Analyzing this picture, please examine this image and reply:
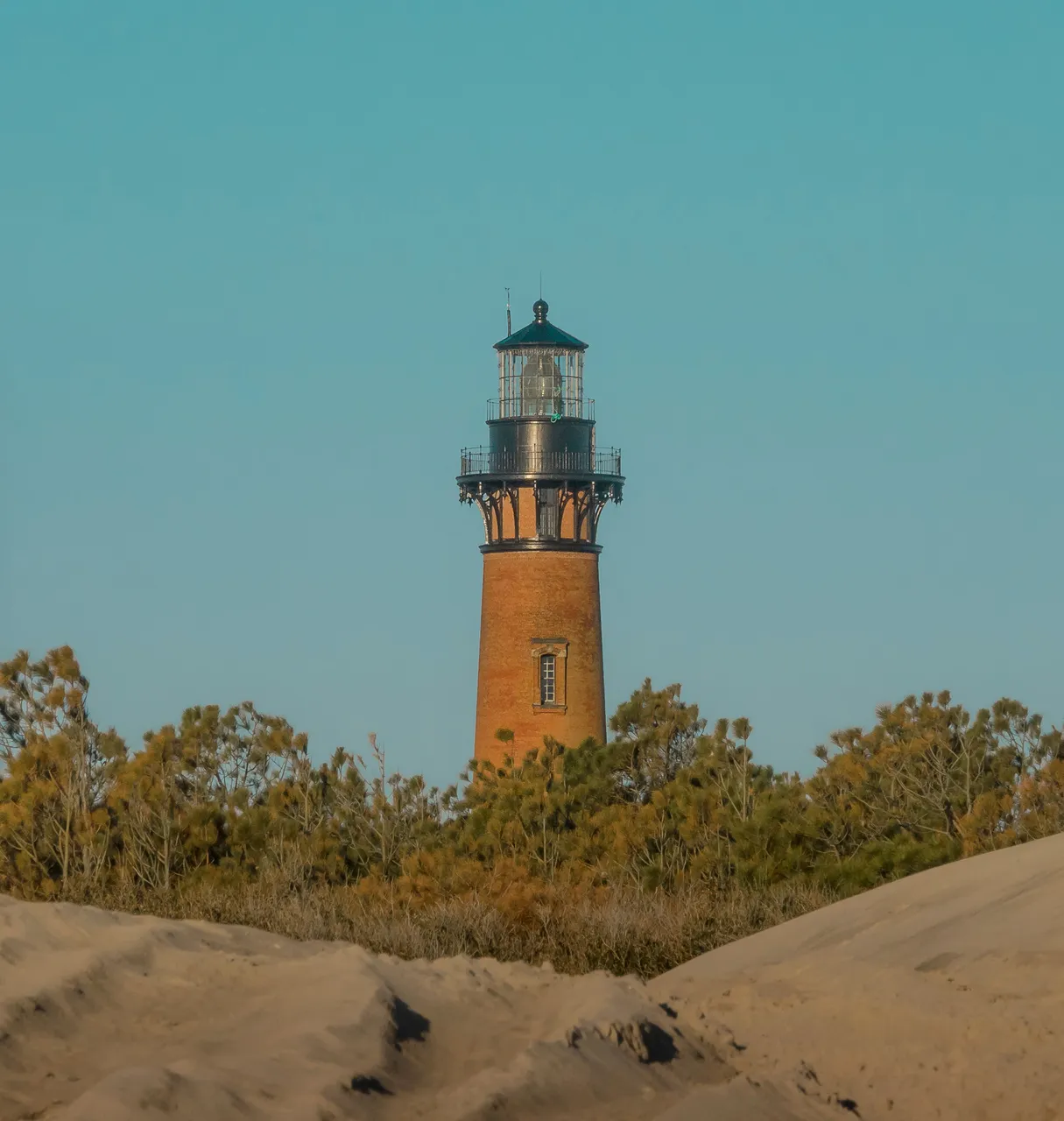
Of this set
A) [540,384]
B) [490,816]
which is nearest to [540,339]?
[540,384]

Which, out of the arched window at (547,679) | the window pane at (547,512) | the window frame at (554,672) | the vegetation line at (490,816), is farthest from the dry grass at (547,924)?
the window pane at (547,512)

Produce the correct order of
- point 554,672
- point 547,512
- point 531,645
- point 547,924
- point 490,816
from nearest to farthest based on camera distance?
point 547,924, point 490,816, point 531,645, point 554,672, point 547,512

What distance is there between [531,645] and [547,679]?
0.93 m

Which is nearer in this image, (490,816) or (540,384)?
(490,816)

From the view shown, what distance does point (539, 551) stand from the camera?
46875mm

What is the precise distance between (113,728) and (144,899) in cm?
628

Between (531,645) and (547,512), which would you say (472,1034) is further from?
(547,512)

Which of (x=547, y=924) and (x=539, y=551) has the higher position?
(x=539, y=551)

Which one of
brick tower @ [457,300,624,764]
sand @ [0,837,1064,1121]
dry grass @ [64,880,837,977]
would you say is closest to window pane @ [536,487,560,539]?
brick tower @ [457,300,624,764]

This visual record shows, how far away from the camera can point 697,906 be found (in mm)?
17891

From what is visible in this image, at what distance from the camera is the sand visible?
876cm

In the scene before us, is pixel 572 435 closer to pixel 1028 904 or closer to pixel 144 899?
pixel 144 899

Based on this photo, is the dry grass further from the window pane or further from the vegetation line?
the window pane

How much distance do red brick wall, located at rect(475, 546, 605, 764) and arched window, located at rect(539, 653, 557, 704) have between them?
0.15 m
